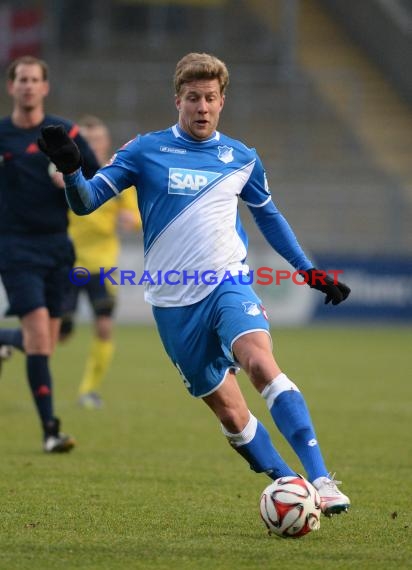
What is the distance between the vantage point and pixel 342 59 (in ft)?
93.0

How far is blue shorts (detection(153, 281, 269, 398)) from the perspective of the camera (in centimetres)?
558

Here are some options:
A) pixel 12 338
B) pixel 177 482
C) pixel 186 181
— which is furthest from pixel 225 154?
pixel 12 338

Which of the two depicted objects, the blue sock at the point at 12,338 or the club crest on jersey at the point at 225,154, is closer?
the club crest on jersey at the point at 225,154

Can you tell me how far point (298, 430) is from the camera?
5.34m

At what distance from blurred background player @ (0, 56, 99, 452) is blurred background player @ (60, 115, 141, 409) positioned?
6.31 feet

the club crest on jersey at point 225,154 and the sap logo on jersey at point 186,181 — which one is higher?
the club crest on jersey at point 225,154

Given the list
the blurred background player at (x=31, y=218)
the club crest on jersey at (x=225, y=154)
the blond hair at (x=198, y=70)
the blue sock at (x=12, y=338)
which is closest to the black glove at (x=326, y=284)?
the club crest on jersey at (x=225, y=154)

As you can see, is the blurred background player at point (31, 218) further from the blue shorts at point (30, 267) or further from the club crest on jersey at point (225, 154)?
the club crest on jersey at point (225, 154)

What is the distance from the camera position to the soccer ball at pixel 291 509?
520cm

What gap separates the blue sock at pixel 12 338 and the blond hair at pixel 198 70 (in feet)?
13.9

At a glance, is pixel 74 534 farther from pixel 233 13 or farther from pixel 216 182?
pixel 233 13

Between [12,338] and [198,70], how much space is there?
4.47 meters

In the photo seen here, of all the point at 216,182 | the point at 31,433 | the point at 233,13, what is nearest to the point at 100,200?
the point at 216,182

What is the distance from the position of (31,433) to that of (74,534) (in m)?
3.95
